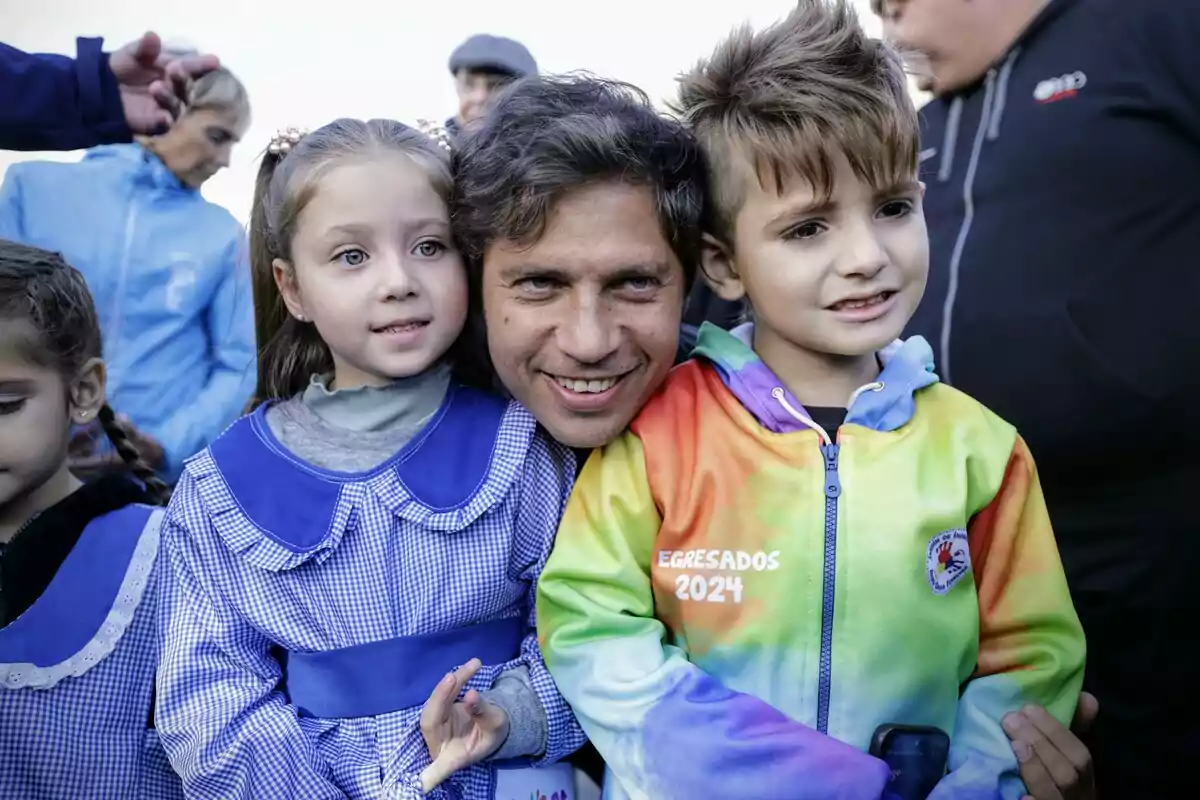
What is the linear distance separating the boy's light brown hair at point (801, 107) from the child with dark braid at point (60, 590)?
761 mm

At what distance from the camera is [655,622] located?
993mm

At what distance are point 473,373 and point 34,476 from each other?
50 cm

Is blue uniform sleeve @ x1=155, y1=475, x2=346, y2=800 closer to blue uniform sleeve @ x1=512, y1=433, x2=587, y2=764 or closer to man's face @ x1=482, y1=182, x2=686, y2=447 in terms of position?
blue uniform sleeve @ x1=512, y1=433, x2=587, y2=764

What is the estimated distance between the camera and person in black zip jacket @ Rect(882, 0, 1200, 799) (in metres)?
1.32

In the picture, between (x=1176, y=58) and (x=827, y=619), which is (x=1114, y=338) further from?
(x=827, y=619)

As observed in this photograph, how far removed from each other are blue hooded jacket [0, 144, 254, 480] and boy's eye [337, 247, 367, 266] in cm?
41

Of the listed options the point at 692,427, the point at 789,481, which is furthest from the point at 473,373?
the point at 789,481

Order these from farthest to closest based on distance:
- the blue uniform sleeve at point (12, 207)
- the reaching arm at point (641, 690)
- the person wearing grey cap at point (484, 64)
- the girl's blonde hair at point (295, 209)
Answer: the person wearing grey cap at point (484, 64) < the blue uniform sleeve at point (12, 207) < the girl's blonde hair at point (295, 209) < the reaching arm at point (641, 690)

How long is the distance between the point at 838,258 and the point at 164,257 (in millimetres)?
1006

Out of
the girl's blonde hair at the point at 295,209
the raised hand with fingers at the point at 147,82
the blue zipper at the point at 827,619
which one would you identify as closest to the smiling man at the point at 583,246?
the girl's blonde hair at the point at 295,209

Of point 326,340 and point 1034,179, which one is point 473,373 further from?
point 1034,179

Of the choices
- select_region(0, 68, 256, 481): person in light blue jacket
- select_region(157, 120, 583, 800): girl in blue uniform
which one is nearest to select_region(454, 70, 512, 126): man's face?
select_region(0, 68, 256, 481): person in light blue jacket

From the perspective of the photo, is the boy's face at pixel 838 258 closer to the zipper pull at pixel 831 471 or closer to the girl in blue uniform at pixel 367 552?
the zipper pull at pixel 831 471

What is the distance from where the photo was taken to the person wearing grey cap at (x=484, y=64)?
1.66 m
